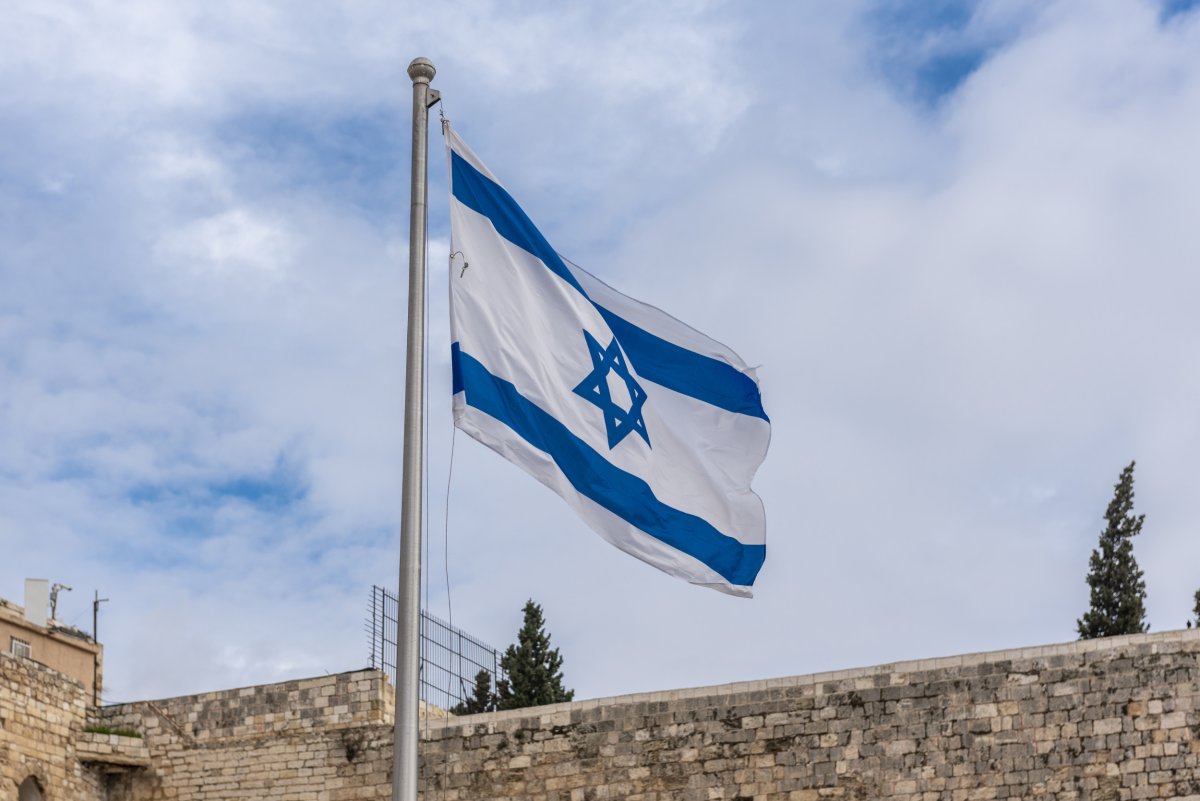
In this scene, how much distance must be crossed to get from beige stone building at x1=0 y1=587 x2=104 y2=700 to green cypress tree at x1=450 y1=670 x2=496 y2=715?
524cm

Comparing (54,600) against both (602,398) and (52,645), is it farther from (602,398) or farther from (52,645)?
(602,398)

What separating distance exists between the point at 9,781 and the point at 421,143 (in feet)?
36.6

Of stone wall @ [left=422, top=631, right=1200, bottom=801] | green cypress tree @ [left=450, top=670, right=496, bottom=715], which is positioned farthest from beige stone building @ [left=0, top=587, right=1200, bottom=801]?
green cypress tree @ [left=450, top=670, right=496, bottom=715]

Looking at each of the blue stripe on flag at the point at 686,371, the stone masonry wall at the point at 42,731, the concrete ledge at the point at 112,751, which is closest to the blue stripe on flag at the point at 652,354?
the blue stripe on flag at the point at 686,371

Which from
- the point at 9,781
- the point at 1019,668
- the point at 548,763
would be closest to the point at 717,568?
the point at 1019,668

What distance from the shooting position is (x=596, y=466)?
27.8ft

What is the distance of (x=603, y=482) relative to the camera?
27.8 feet

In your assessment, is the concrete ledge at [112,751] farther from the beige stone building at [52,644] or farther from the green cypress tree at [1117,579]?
A: the green cypress tree at [1117,579]

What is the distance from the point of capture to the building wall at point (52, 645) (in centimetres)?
2000

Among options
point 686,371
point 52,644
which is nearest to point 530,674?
point 52,644

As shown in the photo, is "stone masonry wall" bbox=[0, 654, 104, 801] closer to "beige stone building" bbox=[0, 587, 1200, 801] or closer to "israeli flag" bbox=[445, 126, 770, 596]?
"beige stone building" bbox=[0, 587, 1200, 801]

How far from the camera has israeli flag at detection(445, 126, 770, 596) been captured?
324 inches

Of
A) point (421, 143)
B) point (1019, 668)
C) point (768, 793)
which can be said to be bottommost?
point (768, 793)

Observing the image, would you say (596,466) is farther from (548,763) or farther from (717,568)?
(548,763)
